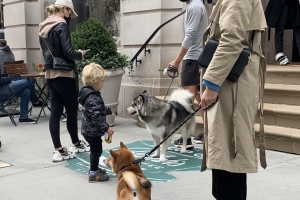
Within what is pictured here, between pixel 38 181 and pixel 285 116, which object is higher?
pixel 285 116

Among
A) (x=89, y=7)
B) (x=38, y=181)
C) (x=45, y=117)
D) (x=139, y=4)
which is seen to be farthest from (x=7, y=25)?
(x=38, y=181)

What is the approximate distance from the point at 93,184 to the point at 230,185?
2.12 meters

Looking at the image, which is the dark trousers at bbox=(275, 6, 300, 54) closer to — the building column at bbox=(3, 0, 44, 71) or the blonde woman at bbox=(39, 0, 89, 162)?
the blonde woman at bbox=(39, 0, 89, 162)

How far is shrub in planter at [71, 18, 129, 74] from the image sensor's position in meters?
7.59

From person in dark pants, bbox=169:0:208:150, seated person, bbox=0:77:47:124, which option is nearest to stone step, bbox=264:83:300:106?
person in dark pants, bbox=169:0:208:150

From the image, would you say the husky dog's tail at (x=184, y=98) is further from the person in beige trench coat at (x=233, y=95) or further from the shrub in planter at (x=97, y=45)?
the person in beige trench coat at (x=233, y=95)

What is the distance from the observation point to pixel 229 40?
275 cm

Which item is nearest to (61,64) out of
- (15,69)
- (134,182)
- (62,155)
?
(62,155)

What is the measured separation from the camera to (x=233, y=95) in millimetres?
2875

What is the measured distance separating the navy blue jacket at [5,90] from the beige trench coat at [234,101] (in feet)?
19.8

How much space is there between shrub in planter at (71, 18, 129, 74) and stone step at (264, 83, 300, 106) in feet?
8.90

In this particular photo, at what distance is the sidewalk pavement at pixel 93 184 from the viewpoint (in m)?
4.27

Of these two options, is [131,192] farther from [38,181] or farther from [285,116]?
[285,116]

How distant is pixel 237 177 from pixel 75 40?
17.9 ft
